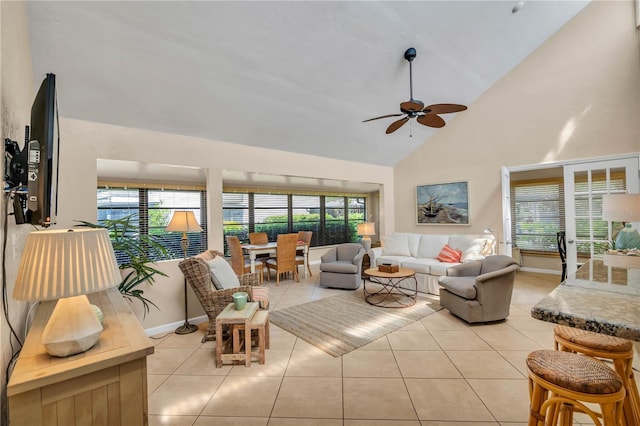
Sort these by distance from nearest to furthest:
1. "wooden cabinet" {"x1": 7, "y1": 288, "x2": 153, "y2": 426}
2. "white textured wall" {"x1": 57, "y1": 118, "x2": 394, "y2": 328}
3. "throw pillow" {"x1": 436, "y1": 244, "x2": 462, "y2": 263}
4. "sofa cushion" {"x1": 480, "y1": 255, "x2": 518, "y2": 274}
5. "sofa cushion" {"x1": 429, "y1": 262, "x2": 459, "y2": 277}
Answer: "wooden cabinet" {"x1": 7, "y1": 288, "x2": 153, "y2": 426} < "white textured wall" {"x1": 57, "y1": 118, "x2": 394, "y2": 328} < "sofa cushion" {"x1": 480, "y1": 255, "x2": 518, "y2": 274} < "sofa cushion" {"x1": 429, "y1": 262, "x2": 459, "y2": 277} < "throw pillow" {"x1": 436, "y1": 244, "x2": 462, "y2": 263}

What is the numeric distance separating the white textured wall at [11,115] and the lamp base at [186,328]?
1.86 metres

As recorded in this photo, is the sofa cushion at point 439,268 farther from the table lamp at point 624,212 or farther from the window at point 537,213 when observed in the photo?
the window at point 537,213

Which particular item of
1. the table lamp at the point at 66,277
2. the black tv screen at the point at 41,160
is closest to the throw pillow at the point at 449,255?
the table lamp at the point at 66,277

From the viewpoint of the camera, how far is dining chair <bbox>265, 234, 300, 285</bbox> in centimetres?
512

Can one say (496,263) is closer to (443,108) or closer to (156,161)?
(443,108)

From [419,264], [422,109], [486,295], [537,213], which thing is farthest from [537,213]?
[422,109]

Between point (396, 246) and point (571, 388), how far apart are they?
4.26 metres

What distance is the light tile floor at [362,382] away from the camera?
1.79 m

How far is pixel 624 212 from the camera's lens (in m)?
2.85

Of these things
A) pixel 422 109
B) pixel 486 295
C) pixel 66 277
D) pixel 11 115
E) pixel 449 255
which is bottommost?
pixel 486 295

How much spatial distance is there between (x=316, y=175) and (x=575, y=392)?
436 centimetres

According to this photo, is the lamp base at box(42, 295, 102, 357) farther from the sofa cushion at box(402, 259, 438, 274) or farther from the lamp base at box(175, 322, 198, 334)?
the sofa cushion at box(402, 259, 438, 274)

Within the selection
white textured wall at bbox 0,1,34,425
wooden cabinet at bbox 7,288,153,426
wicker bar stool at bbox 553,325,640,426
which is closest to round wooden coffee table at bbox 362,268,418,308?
wicker bar stool at bbox 553,325,640,426

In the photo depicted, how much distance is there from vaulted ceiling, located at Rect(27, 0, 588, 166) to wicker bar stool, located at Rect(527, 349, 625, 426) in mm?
3147
